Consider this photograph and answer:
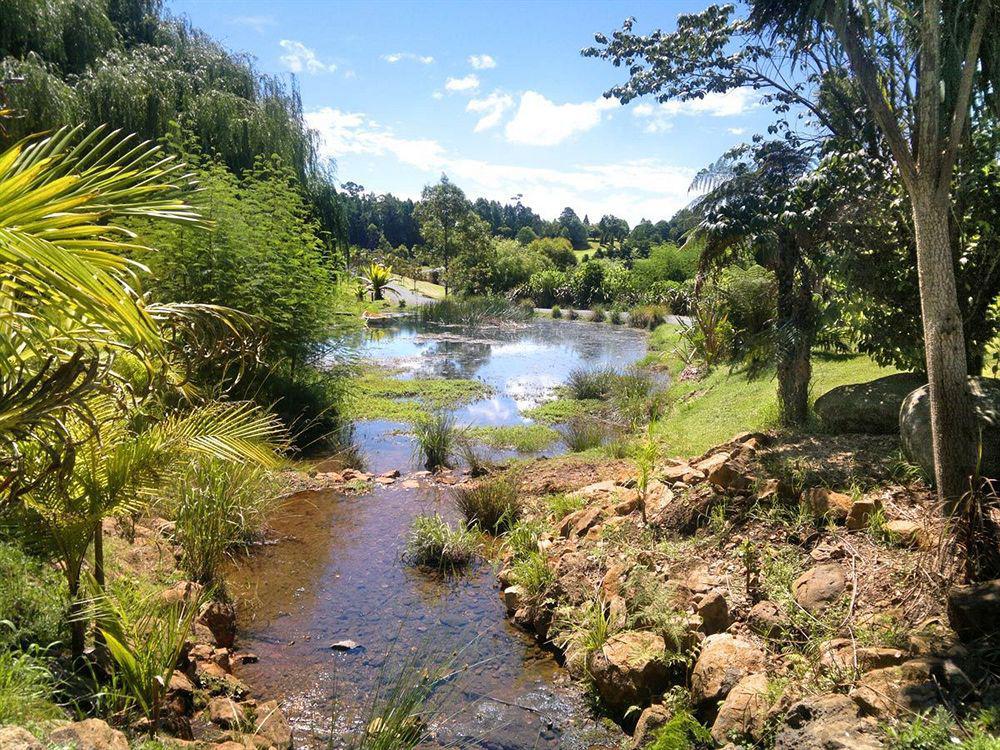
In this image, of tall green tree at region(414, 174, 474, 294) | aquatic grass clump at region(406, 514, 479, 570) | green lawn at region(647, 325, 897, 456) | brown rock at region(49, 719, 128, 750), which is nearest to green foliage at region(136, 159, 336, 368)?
aquatic grass clump at region(406, 514, 479, 570)

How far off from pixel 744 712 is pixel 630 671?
87 centimetres

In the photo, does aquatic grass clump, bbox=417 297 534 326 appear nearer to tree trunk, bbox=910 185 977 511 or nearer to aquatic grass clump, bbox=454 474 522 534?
aquatic grass clump, bbox=454 474 522 534

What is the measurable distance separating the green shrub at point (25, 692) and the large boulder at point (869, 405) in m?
6.75

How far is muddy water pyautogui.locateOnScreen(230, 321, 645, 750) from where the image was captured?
4.29 metres

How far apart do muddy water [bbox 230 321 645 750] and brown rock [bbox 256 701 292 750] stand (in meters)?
0.19

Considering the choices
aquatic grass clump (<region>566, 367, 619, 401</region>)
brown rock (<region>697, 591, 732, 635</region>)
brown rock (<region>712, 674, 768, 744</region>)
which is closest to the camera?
brown rock (<region>712, 674, 768, 744</region>)

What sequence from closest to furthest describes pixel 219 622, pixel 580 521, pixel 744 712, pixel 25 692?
pixel 25 692
pixel 744 712
pixel 219 622
pixel 580 521

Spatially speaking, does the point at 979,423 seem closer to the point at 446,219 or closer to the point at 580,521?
the point at 580,521

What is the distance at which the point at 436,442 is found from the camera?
32.4 feet

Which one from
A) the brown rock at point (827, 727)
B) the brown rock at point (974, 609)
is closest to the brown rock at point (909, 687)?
the brown rock at point (827, 727)

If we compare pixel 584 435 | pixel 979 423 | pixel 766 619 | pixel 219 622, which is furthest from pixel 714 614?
pixel 584 435

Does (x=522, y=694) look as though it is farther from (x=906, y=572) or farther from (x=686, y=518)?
(x=906, y=572)

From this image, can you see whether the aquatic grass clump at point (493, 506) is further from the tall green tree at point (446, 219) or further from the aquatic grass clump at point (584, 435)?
the tall green tree at point (446, 219)

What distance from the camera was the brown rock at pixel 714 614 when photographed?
4520mm
